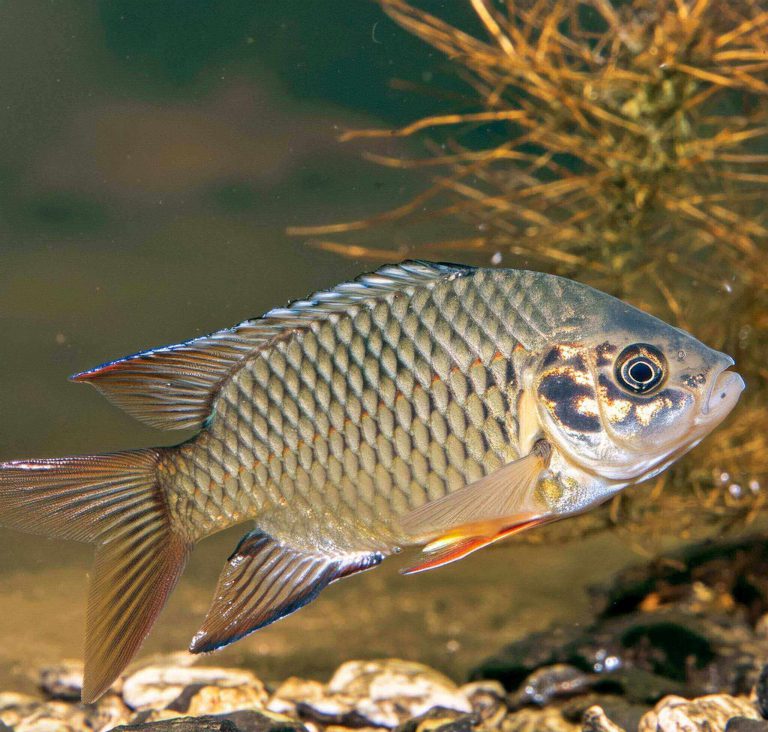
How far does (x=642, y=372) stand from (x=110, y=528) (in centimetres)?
143

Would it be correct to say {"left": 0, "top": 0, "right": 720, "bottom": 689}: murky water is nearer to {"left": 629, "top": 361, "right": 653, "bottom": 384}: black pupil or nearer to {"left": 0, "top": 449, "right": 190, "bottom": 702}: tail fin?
{"left": 0, "top": 449, "right": 190, "bottom": 702}: tail fin

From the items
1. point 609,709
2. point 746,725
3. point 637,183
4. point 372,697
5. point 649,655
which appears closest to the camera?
point 746,725

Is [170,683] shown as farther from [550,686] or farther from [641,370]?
[641,370]

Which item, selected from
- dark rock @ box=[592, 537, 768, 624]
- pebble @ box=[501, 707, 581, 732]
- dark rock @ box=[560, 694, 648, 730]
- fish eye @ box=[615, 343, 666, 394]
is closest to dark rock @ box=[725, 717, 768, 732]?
dark rock @ box=[560, 694, 648, 730]

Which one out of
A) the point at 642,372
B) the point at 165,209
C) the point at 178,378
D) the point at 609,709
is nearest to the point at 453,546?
the point at 642,372

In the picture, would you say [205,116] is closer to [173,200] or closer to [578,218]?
[173,200]

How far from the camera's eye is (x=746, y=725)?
7.58 ft

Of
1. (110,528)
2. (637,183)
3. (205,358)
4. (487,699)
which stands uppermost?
(637,183)

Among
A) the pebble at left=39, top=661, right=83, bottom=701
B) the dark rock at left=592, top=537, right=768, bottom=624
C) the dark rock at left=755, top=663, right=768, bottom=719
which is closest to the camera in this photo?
the dark rock at left=755, top=663, right=768, bottom=719

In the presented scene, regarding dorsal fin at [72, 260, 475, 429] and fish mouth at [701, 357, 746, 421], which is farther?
dorsal fin at [72, 260, 475, 429]

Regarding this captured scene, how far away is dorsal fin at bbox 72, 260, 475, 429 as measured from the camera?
2002 mm

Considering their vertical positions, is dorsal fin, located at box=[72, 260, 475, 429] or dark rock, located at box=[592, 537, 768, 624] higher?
dorsal fin, located at box=[72, 260, 475, 429]

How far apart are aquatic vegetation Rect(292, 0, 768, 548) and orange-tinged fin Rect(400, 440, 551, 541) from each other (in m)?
2.30

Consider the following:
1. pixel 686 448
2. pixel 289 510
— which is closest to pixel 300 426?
pixel 289 510
